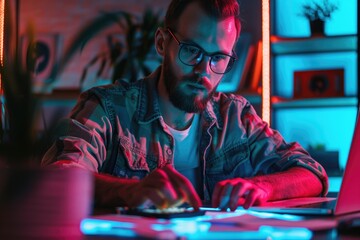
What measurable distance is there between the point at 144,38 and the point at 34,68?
304 centimetres

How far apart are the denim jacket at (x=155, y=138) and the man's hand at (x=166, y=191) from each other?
0.55 m

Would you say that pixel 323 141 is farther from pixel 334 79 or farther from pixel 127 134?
pixel 127 134

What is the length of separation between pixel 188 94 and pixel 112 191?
0.60 m

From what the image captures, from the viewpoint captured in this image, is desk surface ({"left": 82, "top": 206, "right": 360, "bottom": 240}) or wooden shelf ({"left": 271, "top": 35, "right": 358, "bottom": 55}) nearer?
desk surface ({"left": 82, "top": 206, "right": 360, "bottom": 240})

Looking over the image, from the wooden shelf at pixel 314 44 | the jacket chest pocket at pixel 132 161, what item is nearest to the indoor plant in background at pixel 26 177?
the jacket chest pocket at pixel 132 161

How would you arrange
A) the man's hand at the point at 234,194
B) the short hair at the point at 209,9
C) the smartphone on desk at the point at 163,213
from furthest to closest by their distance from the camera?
the short hair at the point at 209,9
the man's hand at the point at 234,194
the smartphone on desk at the point at 163,213

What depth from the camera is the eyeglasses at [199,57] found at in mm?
1697

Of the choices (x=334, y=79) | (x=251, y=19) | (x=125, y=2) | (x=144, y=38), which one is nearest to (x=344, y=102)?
(x=334, y=79)

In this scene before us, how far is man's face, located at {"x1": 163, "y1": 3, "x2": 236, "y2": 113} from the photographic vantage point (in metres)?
1.74

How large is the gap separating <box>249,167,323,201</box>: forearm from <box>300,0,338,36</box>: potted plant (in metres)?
1.87

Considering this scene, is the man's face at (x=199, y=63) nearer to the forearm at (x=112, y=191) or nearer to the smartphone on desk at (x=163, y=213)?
the forearm at (x=112, y=191)

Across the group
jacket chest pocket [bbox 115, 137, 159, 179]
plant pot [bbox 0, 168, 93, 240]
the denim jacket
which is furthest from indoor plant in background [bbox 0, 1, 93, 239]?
jacket chest pocket [bbox 115, 137, 159, 179]

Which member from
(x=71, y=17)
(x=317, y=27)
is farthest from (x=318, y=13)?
(x=71, y=17)

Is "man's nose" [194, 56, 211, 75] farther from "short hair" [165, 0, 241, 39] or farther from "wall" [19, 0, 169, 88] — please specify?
"wall" [19, 0, 169, 88]
